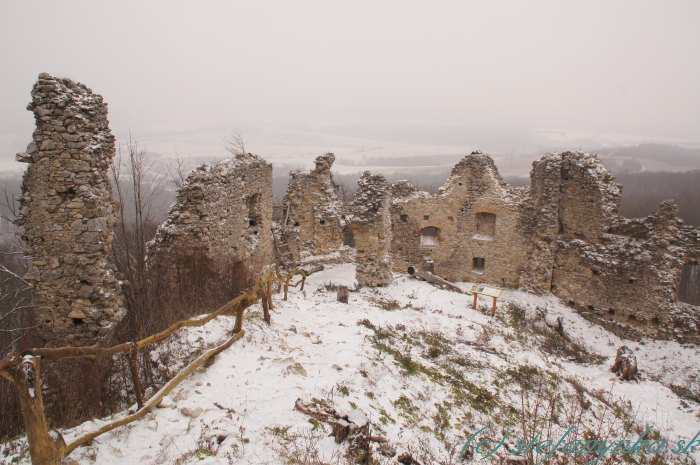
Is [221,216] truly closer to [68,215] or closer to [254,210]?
[254,210]

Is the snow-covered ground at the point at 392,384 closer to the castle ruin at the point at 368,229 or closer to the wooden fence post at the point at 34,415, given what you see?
the wooden fence post at the point at 34,415

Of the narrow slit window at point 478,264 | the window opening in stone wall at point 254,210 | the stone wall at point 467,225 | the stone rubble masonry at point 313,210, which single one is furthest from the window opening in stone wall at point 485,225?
the window opening in stone wall at point 254,210

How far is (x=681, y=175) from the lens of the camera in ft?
229

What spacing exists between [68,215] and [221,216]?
4.98 meters

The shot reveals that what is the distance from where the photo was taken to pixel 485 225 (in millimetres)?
17734

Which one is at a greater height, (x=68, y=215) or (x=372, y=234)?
(x=68, y=215)

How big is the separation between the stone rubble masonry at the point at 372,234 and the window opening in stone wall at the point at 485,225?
603cm

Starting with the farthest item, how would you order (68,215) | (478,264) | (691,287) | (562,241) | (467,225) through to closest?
(691,287) → (478,264) → (467,225) → (562,241) → (68,215)

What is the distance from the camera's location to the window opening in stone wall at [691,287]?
1328 inches

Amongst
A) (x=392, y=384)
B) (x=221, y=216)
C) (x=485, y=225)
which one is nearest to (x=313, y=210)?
(x=221, y=216)

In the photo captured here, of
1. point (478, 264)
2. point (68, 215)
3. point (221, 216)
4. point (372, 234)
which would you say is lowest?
point (478, 264)

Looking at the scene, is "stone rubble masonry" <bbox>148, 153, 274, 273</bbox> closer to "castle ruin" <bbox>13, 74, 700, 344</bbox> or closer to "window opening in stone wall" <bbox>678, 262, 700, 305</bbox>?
"castle ruin" <bbox>13, 74, 700, 344</bbox>

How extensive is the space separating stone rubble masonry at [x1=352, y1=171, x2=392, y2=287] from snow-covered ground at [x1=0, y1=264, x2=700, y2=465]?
0.67m

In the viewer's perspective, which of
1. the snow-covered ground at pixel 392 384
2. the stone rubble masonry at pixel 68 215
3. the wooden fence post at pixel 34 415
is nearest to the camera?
the wooden fence post at pixel 34 415
